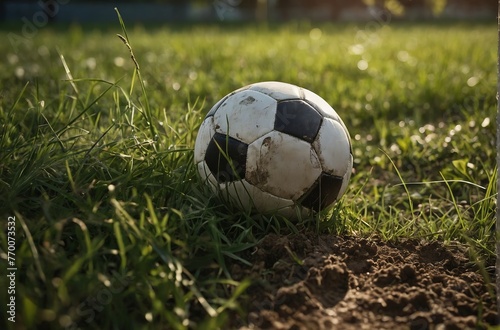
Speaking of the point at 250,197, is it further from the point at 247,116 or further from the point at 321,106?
the point at 321,106

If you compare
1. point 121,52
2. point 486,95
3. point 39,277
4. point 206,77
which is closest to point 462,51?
point 486,95

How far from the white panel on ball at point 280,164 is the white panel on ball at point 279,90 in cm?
23

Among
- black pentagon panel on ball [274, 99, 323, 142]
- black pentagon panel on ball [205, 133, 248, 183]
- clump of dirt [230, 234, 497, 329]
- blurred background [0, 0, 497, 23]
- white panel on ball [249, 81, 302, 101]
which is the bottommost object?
blurred background [0, 0, 497, 23]

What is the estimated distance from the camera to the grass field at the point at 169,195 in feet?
6.32

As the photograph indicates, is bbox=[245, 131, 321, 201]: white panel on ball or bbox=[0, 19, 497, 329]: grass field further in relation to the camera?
bbox=[245, 131, 321, 201]: white panel on ball

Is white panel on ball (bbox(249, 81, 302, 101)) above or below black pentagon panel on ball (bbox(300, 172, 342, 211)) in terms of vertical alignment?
above

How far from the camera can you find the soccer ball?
2473mm

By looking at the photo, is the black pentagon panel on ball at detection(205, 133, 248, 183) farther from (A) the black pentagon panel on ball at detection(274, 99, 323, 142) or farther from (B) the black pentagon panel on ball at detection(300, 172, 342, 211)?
(B) the black pentagon panel on ball at detection(300, 172, 342, 211)

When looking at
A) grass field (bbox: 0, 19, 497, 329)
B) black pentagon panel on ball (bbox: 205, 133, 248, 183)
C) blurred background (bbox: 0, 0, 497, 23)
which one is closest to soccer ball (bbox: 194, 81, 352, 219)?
black pentagon panel on ball (bbox: 205, 133, 248, 183)

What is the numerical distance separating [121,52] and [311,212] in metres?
5.69

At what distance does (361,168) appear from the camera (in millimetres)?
3762

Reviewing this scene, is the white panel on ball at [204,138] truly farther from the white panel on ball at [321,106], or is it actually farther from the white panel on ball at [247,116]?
the white panel on ball at [321,106]

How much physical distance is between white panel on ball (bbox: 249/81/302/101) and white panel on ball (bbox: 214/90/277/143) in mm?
36

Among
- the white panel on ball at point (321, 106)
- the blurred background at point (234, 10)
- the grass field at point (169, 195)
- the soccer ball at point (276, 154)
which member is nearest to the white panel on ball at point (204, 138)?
the soccer ball at point (276, 154)
